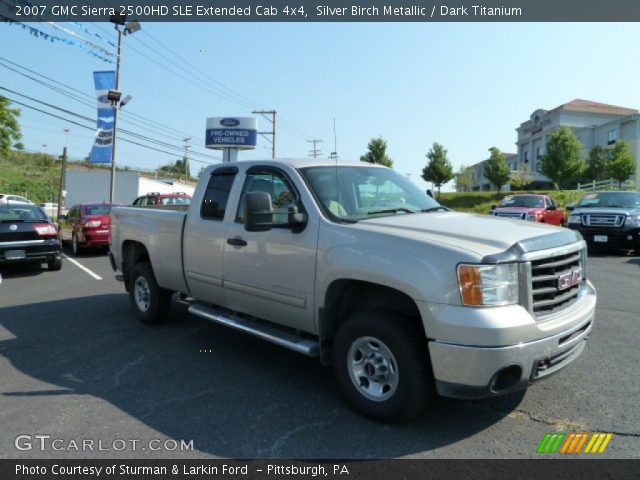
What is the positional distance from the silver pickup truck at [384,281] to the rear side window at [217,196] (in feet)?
0.05

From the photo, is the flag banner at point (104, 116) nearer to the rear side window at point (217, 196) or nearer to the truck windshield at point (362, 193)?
the rear side window at point (217, 196)

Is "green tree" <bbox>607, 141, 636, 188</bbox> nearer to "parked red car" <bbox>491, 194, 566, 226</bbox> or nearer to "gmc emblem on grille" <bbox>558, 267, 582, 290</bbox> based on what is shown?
"parked red car" <bbox>491, 194, 566, 226</bbox>

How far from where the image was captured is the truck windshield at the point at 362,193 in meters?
4.14

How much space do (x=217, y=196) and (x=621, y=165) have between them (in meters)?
42.6

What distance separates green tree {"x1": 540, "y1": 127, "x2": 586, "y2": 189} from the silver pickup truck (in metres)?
42.4

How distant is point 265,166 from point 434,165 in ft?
157

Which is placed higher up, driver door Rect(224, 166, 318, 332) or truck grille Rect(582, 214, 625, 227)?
truck grille Rect(582, 214, 625, 227)

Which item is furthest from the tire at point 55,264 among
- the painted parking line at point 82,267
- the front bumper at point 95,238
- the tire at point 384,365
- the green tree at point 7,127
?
the green tree at point 7,127

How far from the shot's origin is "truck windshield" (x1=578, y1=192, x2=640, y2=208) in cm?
1395

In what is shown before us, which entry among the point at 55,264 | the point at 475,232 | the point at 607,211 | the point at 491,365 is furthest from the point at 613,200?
the point at 55,264

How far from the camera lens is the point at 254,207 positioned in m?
3.87

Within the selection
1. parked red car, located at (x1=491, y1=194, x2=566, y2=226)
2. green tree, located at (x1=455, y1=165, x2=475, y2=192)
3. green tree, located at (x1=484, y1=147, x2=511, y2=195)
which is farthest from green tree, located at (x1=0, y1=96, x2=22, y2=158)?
green tree, located at (x1=455, y1=165, x2=475, y2=192)

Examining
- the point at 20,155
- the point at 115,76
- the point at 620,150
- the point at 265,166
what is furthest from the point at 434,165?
the point at 20,155

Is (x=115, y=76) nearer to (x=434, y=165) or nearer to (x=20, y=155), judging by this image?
(x=434, y=165)
